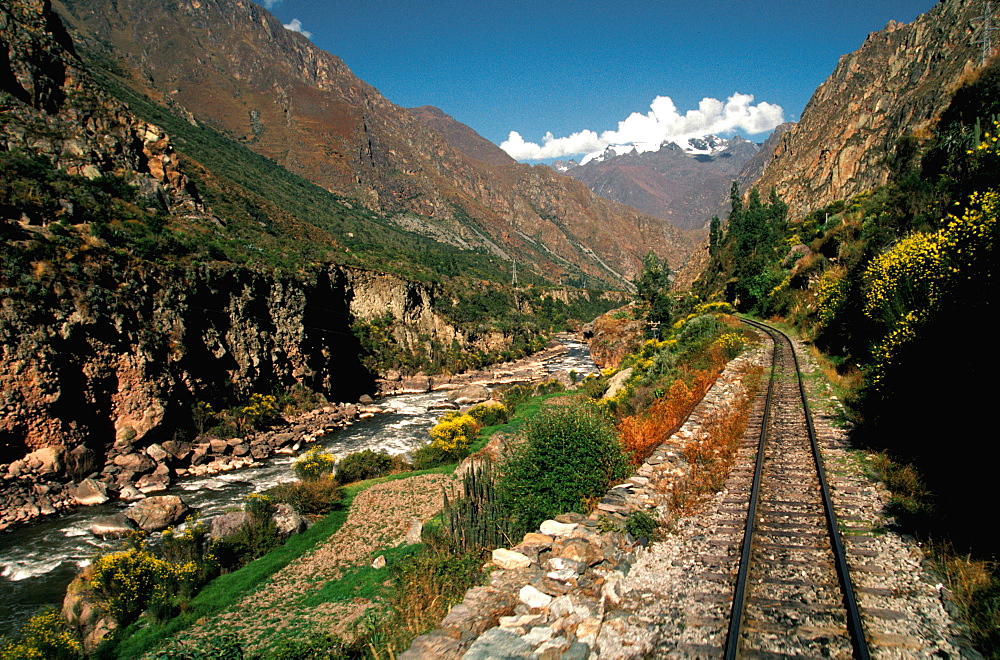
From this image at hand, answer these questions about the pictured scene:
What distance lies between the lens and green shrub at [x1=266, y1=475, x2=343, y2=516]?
17703mm

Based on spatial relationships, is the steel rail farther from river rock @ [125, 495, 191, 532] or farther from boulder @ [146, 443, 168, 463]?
boulder @ [146, 443, 168, 463]

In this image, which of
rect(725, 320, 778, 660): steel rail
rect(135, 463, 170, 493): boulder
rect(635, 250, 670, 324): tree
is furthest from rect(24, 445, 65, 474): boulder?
rect(635, 250, 670, 324): tree

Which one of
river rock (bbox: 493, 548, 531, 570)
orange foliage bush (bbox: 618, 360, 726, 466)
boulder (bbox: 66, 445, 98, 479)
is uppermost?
orange foliage bush (bbox: 618, 360, 726, 466)

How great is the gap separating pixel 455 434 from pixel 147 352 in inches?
772

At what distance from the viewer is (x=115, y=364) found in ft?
88.3

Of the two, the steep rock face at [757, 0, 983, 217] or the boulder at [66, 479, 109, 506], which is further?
the steep rock face at [757, 0, 983, 217]

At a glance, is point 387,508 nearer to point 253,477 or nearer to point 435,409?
point 253,477

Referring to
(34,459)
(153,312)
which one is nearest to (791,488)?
(34,459)

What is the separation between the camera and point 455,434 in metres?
28.0

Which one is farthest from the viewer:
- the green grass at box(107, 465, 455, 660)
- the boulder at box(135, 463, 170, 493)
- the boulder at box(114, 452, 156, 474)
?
the boulder at box(114, 452, 156, 474)

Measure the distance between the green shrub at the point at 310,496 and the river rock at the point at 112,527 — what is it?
497 cm

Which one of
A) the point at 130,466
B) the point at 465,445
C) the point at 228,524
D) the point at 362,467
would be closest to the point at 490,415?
the point at 465,445

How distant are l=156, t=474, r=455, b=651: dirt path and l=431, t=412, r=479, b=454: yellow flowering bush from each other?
541cm

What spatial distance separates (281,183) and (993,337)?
147768 millimetres
